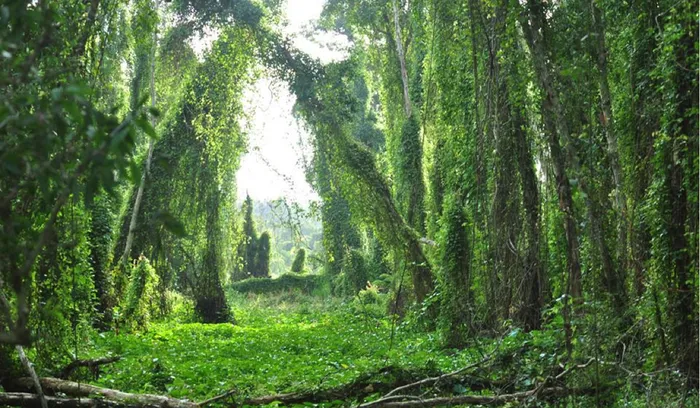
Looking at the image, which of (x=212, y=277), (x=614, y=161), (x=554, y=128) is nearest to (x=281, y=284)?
(x=212, y=277)

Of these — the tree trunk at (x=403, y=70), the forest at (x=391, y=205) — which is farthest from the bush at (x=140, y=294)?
the tree trunk at (x=403, y=70)

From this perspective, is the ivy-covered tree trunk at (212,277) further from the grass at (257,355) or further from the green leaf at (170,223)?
the green leaf at (170,223)

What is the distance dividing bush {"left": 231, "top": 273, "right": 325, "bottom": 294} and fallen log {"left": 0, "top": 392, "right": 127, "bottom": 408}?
24.5 meters

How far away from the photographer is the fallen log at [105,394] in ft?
15.0

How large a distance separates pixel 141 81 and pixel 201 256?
8.43m

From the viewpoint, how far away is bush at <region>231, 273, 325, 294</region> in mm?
29502

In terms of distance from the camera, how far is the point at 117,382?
6.48 meters

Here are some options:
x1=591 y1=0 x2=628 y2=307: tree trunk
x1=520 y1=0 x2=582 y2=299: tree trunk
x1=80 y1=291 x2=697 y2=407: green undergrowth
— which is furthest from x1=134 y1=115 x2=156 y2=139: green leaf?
x1=591 y1=0 x2=628 y2=307: tree trunk

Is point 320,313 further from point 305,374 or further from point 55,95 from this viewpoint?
point 55,95

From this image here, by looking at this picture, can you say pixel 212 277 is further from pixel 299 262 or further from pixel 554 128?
pixel 299 262

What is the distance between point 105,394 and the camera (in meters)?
4.87

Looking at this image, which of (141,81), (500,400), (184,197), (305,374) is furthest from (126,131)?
(141,81)

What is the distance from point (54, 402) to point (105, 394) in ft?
1.19

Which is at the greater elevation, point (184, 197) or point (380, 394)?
point (184, 197)
